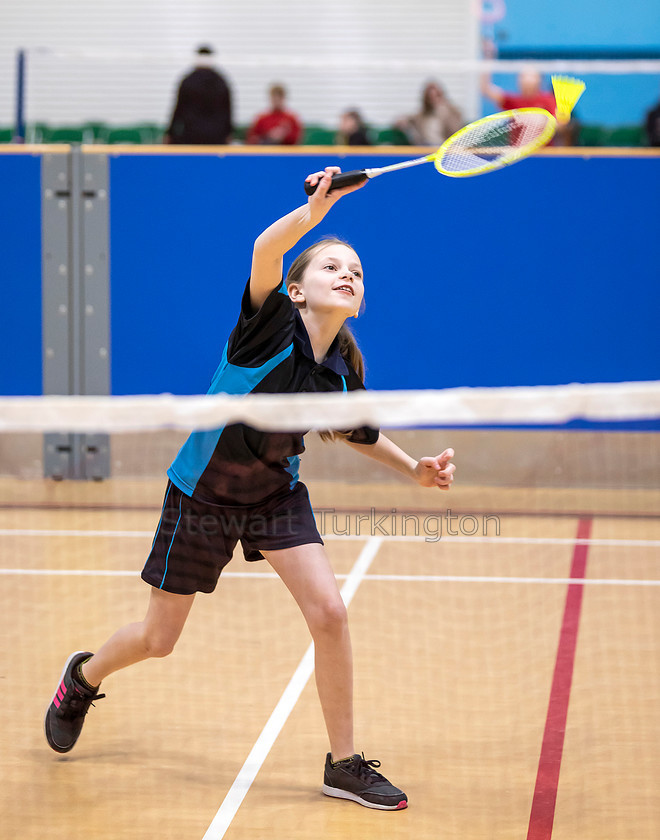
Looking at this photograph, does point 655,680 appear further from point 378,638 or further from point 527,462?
point 527,462

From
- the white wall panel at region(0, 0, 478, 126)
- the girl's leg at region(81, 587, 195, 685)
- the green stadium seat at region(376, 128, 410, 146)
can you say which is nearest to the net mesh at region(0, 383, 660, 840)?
the girl's leg at region(81, 587, 195, 685)

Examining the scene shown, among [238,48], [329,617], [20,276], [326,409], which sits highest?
[238,48]

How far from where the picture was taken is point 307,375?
277 cm

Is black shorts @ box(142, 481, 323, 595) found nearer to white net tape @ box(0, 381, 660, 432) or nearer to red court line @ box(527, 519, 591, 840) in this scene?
white net tape @ box(0, 381, 660, 432)

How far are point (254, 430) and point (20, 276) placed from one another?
4.43 metres

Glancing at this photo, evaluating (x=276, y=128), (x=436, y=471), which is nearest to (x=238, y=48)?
(x=276, y=128)

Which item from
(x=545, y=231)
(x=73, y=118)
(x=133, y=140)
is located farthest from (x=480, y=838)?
(x=73, y=118)

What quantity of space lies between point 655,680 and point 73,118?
11293 millimetres

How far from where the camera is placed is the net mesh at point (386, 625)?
103 inches

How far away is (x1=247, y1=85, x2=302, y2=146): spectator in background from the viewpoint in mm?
9344

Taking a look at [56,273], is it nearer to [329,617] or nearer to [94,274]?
[94,274]

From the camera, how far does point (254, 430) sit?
2729 millimetres

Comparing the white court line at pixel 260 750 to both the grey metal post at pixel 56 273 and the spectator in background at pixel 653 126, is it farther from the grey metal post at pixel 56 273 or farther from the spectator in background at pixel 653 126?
the spectator in background at pixel 653 126

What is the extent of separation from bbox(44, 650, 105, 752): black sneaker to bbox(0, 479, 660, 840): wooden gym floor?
7 cm
